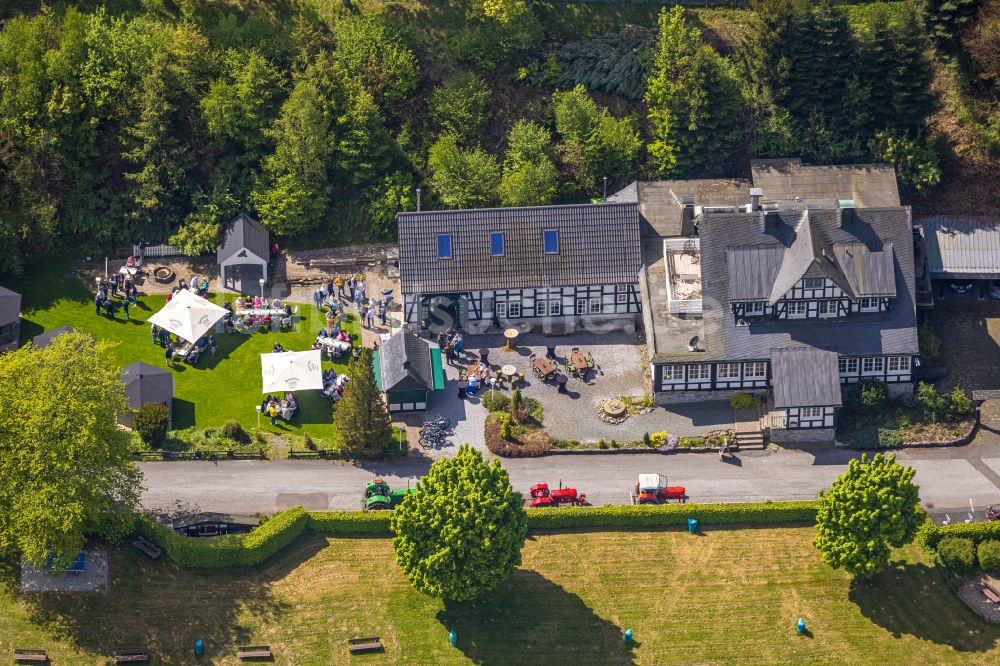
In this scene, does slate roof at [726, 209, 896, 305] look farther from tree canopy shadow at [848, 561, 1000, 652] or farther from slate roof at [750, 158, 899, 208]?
tree canopy shadow at [848, 561, 1000, 652]

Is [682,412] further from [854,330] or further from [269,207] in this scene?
[269,207]

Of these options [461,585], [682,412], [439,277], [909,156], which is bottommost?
[461,585]

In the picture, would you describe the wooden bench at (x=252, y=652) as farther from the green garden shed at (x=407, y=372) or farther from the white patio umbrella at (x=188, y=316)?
the white patio umbrella at (x=188, y=316)

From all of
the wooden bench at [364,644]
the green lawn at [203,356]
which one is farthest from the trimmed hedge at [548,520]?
the green lawn at [203,356]

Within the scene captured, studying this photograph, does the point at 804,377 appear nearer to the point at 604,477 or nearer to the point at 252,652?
the point at 604,477

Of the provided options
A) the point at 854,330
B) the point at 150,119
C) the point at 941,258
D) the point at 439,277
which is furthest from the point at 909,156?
the point at 150,119

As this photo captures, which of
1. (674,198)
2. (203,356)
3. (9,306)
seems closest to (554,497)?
(674,198)
